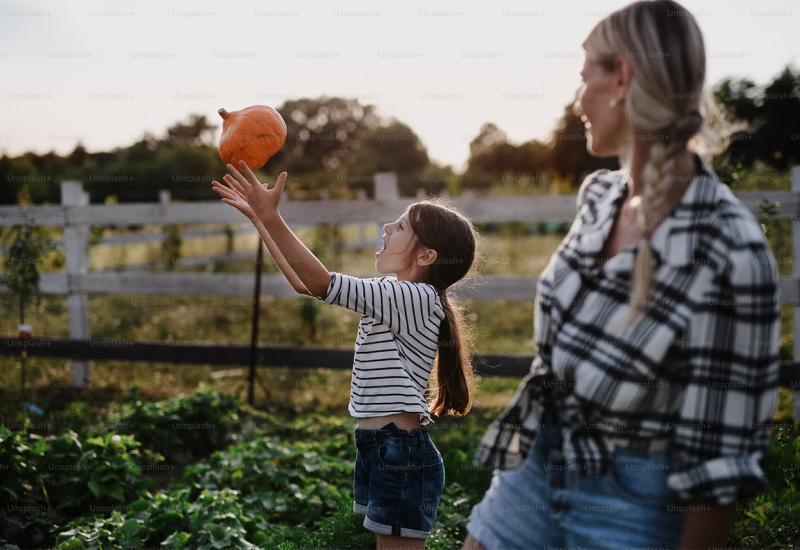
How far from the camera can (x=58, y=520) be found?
11.5ft

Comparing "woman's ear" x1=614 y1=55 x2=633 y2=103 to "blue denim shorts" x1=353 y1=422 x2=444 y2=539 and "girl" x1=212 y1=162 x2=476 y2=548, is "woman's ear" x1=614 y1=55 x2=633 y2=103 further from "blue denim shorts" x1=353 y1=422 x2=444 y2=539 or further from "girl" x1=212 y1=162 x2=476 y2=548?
"blue denim shorts" x1=353 y1=422 x2=444 y2=539

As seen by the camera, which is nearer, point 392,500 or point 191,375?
point 392,500

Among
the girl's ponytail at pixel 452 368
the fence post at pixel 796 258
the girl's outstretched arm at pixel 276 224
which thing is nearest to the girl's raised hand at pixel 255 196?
the girl's outstretched arm at pixel 276 224

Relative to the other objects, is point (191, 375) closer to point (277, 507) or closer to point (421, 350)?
point (277, 507)

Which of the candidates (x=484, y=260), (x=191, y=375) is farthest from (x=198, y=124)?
(x=484, y=260)

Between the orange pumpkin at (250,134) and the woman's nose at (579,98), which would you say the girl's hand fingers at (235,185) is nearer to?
the orange pumpkin at (250,134)

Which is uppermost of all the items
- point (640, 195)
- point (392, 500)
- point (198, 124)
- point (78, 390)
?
point (198, 124)

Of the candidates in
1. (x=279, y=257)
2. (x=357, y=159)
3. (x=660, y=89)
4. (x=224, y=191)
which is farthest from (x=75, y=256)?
(x=357, y=159)

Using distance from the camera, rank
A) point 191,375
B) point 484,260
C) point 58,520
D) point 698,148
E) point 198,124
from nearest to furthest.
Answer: point 698,148, point 484,260, point 58,520, point 191,375, point 198,124

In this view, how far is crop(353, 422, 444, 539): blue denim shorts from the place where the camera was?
2.24 m

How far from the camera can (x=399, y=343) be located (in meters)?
2.36

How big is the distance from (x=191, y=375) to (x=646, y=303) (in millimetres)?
6293

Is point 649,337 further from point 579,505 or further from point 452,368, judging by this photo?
point 452,368

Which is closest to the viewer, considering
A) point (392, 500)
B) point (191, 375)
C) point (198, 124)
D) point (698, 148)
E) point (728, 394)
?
point (728, 394)
